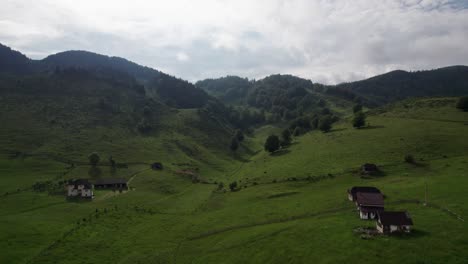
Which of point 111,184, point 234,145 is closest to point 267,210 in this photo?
point 111,184

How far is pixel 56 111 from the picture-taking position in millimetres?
167500

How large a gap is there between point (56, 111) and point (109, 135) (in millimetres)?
35974

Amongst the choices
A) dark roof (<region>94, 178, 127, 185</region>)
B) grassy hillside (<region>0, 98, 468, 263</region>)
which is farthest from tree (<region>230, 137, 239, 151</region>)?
dark roof (<region>94, 178, 127, 185</region>)

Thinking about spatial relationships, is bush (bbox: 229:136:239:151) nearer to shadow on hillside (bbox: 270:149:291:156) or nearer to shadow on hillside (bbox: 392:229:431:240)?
shadow on hillside (bbox: 270:149:291:156)

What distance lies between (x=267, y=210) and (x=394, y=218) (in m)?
27.0

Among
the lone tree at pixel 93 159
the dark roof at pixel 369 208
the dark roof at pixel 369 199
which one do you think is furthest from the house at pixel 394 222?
the lone tree at pixel 93 159

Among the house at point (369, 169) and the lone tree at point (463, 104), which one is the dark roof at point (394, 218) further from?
the lone tree at point (463, 104)

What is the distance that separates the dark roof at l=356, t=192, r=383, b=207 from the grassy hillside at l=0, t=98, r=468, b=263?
8.76 ft

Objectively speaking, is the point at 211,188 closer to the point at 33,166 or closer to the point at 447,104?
the point at 33,166

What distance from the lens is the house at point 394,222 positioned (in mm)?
51906

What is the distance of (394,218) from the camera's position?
52.8 metres

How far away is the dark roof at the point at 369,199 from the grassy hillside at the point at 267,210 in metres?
2.67

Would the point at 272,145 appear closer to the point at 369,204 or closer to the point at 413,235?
the point at 369,204

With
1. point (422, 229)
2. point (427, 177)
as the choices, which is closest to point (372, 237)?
point (422, 229)
